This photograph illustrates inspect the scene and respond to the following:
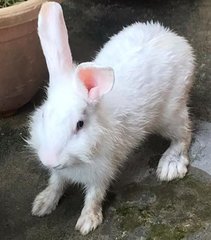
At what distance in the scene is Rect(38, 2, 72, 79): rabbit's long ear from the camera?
2.48 meters

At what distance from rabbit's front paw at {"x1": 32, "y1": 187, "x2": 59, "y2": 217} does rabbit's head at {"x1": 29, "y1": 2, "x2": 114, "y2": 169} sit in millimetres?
422

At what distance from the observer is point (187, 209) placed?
288cm

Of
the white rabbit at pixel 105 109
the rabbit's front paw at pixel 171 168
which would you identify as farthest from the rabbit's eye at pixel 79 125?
the rabbit's front paw at pixel 171 168

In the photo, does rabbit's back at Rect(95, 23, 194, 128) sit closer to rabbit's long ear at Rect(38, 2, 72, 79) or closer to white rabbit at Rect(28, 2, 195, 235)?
white rabbit at Rect(28, 2, 195, 235)

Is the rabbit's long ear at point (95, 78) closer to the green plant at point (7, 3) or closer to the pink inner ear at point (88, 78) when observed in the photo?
the pink inner ear at point (88, 78)

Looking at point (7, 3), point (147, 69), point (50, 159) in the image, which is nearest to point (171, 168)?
point (147, 69)

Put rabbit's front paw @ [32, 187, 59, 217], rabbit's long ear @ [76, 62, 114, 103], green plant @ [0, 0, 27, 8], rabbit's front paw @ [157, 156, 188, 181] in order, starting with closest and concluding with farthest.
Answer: rabbit's long ear @ [76, 62, 114, 103] < rabbit's front paw @ [32, 187, 59, 217] < rabbit's front paw @ [157, 156, 188, 181] < green plant @ [0, 0, 27, 8]

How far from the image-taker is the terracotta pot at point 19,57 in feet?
9.71

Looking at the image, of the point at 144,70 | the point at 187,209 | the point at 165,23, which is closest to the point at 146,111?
the point at 144,70

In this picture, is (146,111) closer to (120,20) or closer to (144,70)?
(144,70)

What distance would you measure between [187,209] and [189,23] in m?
1.75

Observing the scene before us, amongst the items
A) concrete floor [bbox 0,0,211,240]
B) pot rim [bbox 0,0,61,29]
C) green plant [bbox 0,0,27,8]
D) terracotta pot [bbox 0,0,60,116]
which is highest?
pot rim [bbox 0,0,61,29]

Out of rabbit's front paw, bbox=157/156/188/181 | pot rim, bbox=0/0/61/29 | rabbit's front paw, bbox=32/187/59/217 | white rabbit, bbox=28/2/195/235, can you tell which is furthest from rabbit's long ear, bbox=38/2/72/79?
rabbit's front paw, bbox=157/156/188/181

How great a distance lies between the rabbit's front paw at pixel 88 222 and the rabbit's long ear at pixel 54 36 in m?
0.70
